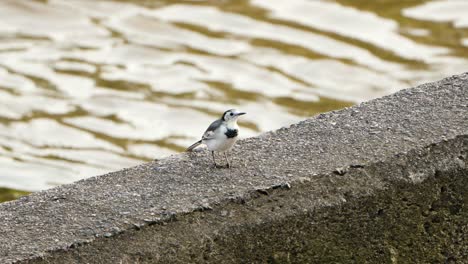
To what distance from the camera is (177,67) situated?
23.8 feet

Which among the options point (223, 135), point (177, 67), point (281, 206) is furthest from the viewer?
point (177, 67)

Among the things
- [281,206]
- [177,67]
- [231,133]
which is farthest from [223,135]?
[177,67]

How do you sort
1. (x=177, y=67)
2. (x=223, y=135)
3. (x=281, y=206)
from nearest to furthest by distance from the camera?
(x=281, y=206)
(x=223, y=135)
(x=177, y=67)

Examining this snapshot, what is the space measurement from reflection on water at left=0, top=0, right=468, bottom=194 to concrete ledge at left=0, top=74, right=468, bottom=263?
255 cm

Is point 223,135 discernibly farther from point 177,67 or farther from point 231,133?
point 177,67

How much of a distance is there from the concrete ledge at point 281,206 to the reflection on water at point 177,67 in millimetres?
2550

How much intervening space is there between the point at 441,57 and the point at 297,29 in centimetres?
79

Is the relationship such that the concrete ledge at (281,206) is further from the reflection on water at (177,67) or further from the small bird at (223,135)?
the reflection on water at (177,67)

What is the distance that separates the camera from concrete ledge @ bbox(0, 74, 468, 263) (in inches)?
130

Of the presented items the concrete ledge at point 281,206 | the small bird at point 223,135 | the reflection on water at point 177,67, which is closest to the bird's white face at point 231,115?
the small bird at point 223,135

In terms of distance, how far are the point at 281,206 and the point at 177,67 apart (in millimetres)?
3895

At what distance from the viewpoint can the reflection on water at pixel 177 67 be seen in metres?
6.52

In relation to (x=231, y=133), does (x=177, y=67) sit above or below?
below

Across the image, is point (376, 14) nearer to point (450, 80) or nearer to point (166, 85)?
point (166, 85)
